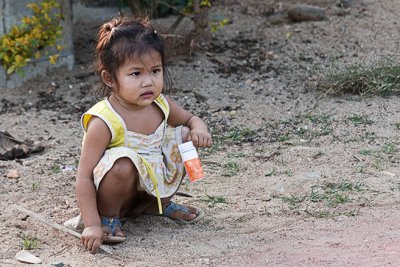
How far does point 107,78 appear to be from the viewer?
3.91 meters

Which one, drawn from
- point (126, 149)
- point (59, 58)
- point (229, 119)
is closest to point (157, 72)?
point (126, 149)

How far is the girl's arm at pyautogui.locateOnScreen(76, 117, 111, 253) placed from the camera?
3.73 meters

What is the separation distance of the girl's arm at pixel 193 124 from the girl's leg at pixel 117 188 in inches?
13.4

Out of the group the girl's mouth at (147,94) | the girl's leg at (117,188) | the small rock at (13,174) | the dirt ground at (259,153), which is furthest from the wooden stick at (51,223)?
the girl's mouth at (147,94)

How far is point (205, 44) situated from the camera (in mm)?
7254

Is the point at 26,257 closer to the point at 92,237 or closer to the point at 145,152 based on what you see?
the point at 92,237

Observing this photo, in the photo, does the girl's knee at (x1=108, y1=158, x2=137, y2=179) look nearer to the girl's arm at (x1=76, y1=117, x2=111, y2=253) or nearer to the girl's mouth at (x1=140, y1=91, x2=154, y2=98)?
the girl's arm at (x1=76, y1=117, x2=111, y2=253)

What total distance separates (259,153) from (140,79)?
152cm

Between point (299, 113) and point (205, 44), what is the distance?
1.64 m

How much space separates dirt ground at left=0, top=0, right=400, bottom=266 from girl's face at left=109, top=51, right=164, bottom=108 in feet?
2.10

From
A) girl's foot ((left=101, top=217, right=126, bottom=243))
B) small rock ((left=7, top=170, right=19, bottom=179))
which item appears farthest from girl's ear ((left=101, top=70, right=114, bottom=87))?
small rock ((left=7, top=170, right=19, bottom=179))

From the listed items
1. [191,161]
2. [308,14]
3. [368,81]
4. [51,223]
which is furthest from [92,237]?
[308,14]

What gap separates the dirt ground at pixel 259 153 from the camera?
3.77 meters

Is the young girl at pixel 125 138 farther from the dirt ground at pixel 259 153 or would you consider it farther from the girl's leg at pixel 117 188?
the dirt ground at pixel 259 153
